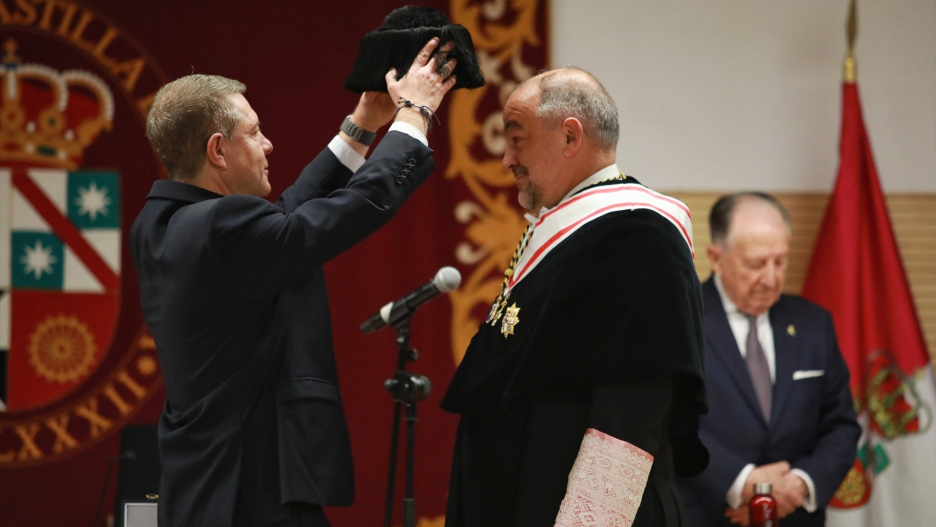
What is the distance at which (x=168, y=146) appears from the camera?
6.17ft

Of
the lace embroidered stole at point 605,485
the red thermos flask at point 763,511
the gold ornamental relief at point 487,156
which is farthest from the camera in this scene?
the gold ornamental relief at point 487,156

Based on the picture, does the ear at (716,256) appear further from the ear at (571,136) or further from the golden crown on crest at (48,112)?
the golden crown on crest at (48,112)

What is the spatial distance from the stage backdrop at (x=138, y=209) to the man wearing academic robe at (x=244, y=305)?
1686mm

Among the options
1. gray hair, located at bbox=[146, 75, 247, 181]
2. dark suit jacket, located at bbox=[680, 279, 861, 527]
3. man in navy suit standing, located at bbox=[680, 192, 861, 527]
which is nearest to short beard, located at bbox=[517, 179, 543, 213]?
gray hair, located at bbox=[146, 75, 247, 181]

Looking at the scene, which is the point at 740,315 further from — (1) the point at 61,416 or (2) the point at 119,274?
(1) the point at 61,416

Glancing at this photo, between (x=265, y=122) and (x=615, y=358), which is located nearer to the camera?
(x=615, y=358)

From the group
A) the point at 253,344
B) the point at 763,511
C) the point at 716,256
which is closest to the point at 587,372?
the point at 253,344

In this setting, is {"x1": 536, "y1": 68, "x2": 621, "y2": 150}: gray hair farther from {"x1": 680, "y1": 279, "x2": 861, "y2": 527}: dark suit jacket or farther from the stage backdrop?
the stage backdrop

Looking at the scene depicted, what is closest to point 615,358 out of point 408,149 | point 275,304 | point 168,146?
point 408,149

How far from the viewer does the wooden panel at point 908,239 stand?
3.85 metres

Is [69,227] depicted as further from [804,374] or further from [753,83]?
[753,83]

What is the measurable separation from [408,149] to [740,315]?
1.83 metres

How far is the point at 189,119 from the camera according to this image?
1.86 meters

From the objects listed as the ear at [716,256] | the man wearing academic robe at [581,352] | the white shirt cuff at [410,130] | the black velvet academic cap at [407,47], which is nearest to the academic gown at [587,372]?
the man wearing academic robe at [581,352]
